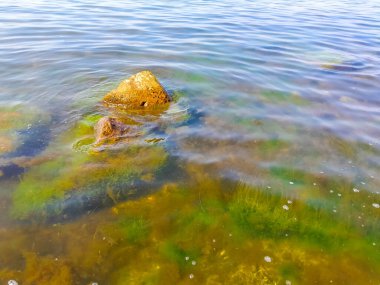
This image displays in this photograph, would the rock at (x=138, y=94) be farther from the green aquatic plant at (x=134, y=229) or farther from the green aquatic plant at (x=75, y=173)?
the green aquatic plant at (x=134, y=229)

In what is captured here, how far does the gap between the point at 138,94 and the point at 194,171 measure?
10.1 feet

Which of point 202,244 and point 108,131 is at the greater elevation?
point 108,131

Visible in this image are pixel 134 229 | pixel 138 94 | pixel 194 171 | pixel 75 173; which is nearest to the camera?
pixel 134 229

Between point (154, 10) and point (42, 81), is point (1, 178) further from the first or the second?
point (154, 10)

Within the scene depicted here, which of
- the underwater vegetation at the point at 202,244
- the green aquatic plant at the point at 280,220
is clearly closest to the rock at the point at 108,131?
the underwater vegetation at the point at 202,244

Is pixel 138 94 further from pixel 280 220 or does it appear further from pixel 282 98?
pixel 280 220

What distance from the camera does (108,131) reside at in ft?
21.5

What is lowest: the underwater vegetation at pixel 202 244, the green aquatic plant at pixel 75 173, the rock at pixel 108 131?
the underwater vegetation at pixel 202 244

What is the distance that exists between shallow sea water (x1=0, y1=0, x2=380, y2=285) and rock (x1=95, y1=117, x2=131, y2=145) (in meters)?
0.19

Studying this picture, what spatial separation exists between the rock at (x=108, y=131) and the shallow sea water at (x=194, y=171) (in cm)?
19

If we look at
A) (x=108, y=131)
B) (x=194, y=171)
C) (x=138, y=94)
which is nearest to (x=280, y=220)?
(x=194, y=171)

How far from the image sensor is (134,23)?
628 inches

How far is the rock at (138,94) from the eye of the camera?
8.08 m

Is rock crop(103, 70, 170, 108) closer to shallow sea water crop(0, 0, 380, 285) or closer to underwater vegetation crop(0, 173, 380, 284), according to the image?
shallow sea water crop(0, 0, 380, 285)
